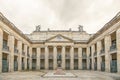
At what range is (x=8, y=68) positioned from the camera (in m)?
32.0

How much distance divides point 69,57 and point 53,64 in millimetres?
5025

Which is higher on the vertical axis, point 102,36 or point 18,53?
point 102,36

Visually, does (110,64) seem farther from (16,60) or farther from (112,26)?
(16,60)

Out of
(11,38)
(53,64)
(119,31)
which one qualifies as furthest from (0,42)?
(53,64)

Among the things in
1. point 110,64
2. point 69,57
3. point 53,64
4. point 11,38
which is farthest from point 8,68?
point 69,57

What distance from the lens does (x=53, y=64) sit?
51188 millimetres

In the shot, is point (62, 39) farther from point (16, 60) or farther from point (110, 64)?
point (110, 64)

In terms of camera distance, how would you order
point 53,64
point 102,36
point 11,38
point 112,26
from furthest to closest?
point 53,64, point 102,36, point 11,38, point 112,26

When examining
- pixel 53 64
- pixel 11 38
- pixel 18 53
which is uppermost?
pixel 11 38

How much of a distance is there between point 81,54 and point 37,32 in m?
17.2

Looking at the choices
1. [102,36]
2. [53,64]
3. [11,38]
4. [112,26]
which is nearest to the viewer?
[112,26]

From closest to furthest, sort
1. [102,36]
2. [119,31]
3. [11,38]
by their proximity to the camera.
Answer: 1. [119,31]
2. [11,38]
3. [102,36]

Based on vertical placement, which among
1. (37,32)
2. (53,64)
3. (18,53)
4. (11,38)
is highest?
(37,32)

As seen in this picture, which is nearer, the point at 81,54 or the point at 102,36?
the point at 102,36
